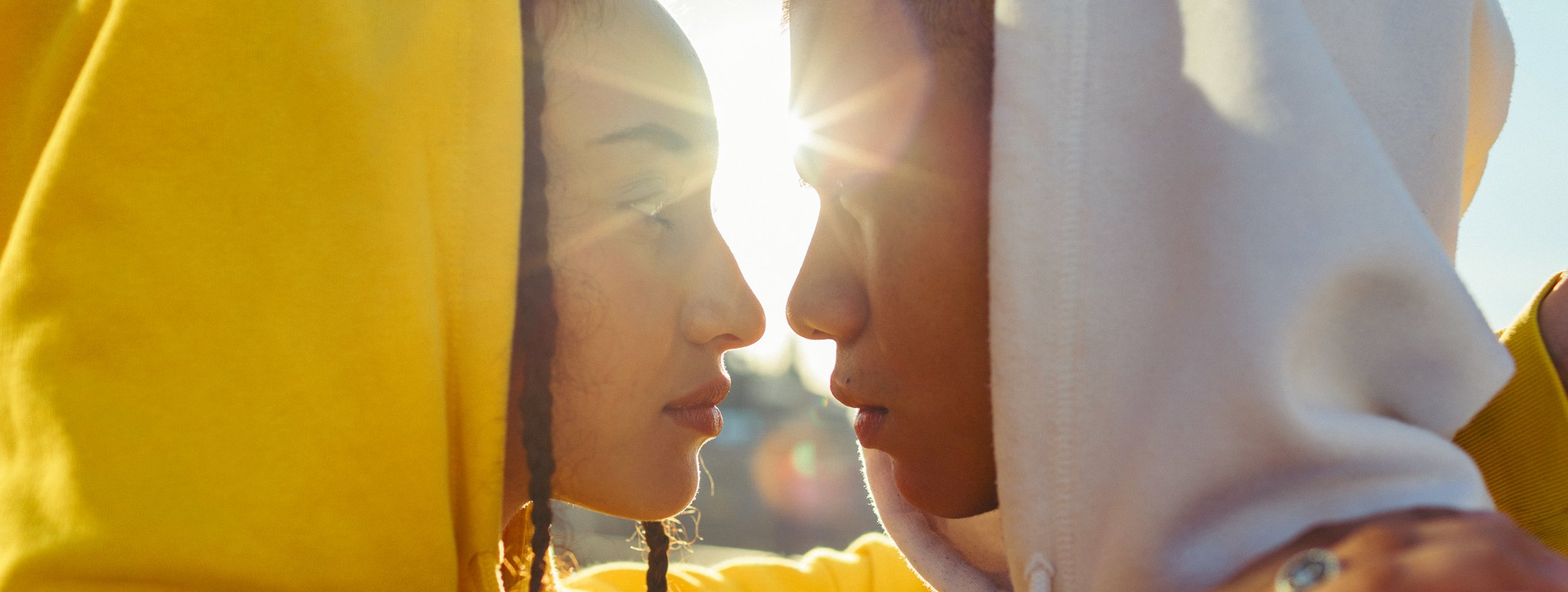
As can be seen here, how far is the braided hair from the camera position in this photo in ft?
5.07

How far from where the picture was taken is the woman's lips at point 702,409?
1834mm

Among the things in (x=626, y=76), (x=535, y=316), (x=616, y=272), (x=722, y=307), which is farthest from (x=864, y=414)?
(x=626, y=76)

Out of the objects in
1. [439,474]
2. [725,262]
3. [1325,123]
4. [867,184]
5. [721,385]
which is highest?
[1325,123]

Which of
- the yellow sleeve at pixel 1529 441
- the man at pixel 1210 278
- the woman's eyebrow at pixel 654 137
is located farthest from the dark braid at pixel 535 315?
the yellow sleeve at pixel 1529 441

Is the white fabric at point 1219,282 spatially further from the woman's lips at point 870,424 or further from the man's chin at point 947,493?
the woman's lips at point 870,424

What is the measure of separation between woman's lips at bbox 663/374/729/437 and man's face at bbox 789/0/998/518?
23cm

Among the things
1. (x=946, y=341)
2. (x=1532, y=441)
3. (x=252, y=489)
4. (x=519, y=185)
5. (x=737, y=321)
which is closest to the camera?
(x=252, y=489)

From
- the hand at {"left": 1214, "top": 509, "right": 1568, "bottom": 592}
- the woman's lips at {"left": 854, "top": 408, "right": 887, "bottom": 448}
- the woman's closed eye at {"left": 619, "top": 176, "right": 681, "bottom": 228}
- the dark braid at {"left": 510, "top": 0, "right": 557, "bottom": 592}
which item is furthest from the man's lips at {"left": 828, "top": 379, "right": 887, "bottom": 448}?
the hand at {"left": 1214, "top": 509, "right": 1568, "bottom": 592}

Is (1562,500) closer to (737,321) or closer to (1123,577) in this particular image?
(1123,577)

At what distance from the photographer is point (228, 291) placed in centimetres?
117

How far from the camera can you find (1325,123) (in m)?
1.03


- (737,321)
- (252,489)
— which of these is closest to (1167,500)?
(737,321)

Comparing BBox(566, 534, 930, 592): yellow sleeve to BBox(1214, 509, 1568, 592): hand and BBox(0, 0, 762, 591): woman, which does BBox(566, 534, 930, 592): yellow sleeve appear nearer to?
BBox(0, 0, 762, 591): woman

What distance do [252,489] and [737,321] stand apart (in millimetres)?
931
